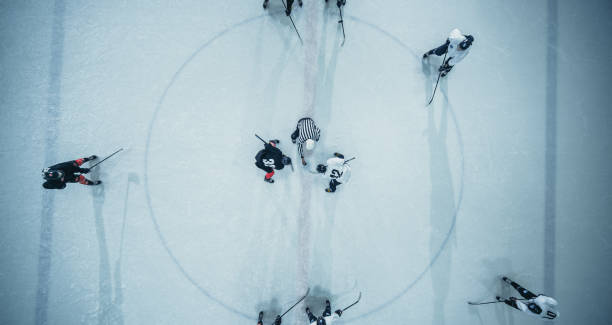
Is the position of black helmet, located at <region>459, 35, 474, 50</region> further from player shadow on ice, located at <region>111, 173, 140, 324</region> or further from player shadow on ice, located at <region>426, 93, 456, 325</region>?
player shadow on ice, located at <region>111, 173, 140, 324</region>

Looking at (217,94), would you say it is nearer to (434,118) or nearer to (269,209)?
(269,209)

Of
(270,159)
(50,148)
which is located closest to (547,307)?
(270,159)

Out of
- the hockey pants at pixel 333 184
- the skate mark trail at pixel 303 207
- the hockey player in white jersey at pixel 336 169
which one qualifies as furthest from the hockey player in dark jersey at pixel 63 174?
the hockey pants at pixel 333 184

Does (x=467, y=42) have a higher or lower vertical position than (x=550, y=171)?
higher

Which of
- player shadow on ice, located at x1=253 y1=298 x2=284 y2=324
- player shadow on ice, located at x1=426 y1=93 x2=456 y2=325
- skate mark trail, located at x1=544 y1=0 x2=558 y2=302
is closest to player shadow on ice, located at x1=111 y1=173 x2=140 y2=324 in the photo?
player shadow on ice, located at x1=253 y1=298 x2=284 y2=324

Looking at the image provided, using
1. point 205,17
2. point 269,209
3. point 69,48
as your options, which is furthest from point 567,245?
point 69,48

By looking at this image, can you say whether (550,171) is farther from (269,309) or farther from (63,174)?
(63,174)
